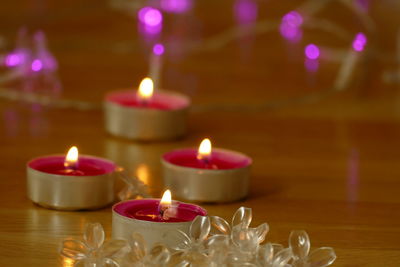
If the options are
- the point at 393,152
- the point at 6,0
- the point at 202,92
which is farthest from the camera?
the point at 6,0

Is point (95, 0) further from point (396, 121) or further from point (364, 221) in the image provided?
point (364, 221)

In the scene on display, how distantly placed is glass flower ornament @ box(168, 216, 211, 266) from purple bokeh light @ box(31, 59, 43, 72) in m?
1.10

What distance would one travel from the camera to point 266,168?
63.1 inches

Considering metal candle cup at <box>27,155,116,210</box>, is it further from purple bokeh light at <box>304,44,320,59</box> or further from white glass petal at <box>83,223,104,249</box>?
purple bokeh light at <box>304,44,320,59</box>

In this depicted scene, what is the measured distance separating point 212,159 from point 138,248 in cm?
45

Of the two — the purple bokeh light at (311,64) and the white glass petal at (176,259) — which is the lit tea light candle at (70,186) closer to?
the white glass petal at (176,259)

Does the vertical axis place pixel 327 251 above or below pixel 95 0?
below

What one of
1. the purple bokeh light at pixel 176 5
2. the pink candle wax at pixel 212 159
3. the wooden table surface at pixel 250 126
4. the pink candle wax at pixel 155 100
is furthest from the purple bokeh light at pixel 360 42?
the purple bokeh light at pixel 176 5

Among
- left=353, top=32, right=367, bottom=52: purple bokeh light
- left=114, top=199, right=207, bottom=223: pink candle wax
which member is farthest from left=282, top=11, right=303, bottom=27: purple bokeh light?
left=114, top=199, right=207, bottom=223: pink candle wax

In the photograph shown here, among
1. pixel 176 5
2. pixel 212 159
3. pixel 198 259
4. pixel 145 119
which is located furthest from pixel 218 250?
pixel 176 5

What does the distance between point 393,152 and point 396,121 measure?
272 mm

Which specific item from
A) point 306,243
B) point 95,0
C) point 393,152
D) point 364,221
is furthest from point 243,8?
point 306,243

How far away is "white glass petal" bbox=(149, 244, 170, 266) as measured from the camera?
3.40 ft

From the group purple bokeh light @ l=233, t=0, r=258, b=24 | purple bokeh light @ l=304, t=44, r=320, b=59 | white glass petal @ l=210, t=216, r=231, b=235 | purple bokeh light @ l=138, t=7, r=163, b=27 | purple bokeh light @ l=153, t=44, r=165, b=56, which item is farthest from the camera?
purple bokeh light @ l=233, t=0, r=258, b=24
